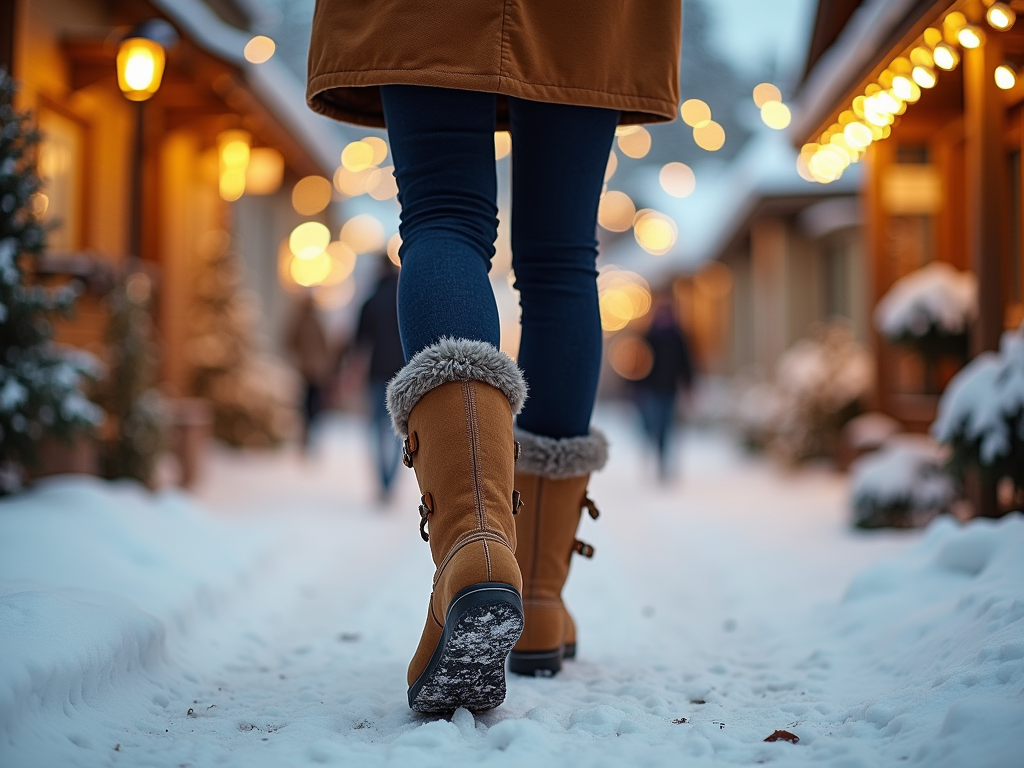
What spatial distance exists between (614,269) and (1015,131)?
24.9m

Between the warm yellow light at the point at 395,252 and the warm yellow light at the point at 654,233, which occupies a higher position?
the warm yellow light at the point at 654,233

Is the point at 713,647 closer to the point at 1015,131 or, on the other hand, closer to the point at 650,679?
the point at 650,679

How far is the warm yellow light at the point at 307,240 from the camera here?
14.6 m

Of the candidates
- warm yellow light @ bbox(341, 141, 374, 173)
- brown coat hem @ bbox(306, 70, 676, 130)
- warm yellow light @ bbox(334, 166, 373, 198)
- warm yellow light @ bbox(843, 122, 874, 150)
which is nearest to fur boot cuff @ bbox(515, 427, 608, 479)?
brown coat hem @ bbox(306, 70, 676, 130)

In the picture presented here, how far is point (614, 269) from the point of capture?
29781 mm

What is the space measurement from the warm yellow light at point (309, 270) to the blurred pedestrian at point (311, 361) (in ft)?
16.6

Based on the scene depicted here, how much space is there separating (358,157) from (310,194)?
6.75ft

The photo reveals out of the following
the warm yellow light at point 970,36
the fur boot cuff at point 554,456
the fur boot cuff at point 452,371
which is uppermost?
the warm yellow light at point 970,36

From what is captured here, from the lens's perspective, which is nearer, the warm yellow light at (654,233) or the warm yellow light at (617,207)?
the warm yellow light at (654,233)

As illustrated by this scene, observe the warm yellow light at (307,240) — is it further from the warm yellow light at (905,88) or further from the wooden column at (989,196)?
the wooden column at (989,196)

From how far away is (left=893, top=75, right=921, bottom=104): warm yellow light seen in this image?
164 inches

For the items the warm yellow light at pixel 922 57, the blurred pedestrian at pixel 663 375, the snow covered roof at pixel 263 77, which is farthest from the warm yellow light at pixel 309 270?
the warm yellow light at pixel 922 57

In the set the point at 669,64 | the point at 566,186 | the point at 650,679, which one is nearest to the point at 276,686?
the point at 650,679

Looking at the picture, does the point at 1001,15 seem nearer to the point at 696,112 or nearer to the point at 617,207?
the point at 696,112
